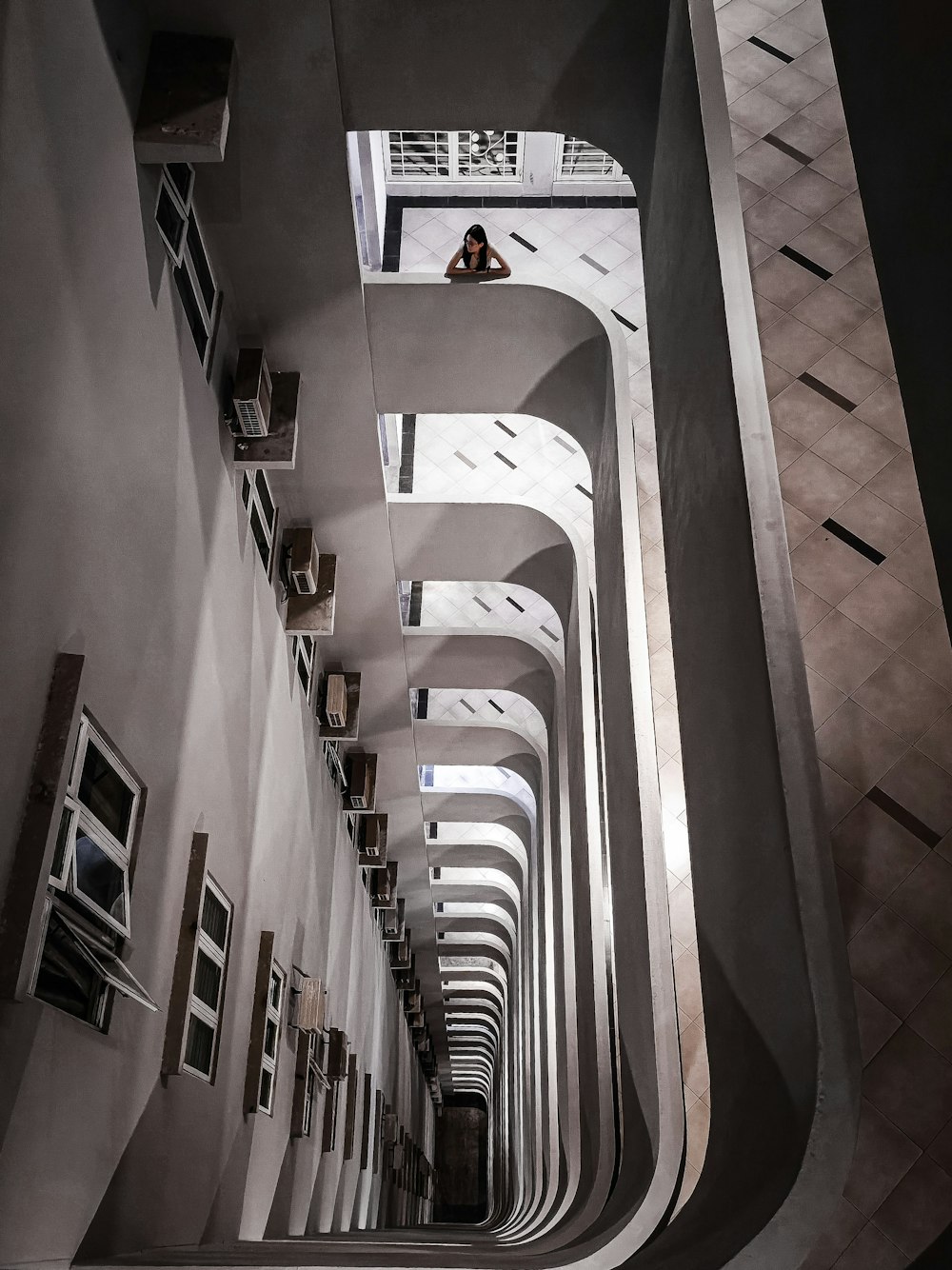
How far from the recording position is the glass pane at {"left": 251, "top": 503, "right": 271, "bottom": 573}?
24.0 ft

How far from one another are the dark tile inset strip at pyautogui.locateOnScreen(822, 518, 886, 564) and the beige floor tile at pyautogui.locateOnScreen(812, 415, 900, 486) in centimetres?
23

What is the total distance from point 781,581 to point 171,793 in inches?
137

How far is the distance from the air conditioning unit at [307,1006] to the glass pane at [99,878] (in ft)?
15.9

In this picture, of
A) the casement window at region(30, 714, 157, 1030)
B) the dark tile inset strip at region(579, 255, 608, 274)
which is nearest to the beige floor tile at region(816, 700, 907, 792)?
the casement window at region(30, 714, 157, 1030)

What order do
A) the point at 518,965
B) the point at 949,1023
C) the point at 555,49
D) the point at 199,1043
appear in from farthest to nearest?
the point at 518,965 → the point at 199,1043 → the point at 555,49 → the point at 949,1023

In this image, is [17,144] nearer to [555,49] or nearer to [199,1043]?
[555,49]

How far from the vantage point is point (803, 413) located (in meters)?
4.39

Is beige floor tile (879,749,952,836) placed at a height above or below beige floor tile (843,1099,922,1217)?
above

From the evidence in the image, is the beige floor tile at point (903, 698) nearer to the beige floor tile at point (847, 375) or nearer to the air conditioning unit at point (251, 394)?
the beige floor tile at point (847, 375)

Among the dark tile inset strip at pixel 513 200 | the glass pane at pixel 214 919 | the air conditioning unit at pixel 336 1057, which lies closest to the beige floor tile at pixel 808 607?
the glass pane at pixel 214 919

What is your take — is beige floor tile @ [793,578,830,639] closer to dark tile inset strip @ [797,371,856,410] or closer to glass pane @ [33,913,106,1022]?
dark tile inset strip @ [797,371,856,410]

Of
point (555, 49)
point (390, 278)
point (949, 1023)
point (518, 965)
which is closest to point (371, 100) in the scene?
point (555, 49)

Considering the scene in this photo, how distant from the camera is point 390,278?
6922 millimetres

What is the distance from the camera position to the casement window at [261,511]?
7.06 meters
